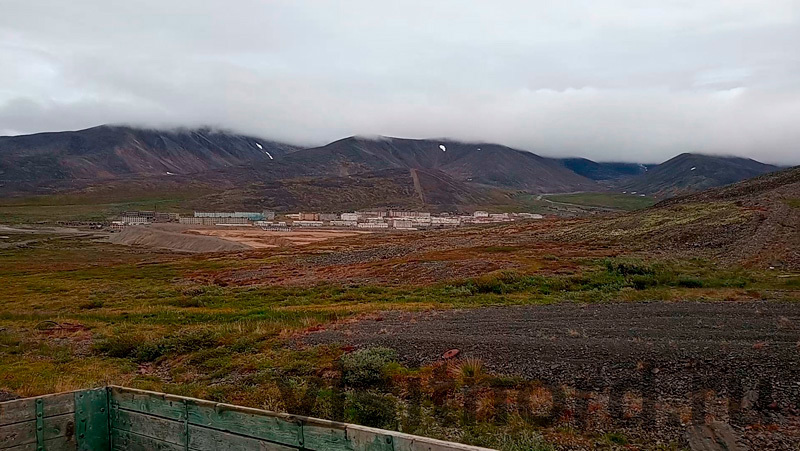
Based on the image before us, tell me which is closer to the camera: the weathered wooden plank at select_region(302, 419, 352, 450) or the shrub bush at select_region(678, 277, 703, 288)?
the weathered wooden plank at select_region(302, 419, 352, 450)

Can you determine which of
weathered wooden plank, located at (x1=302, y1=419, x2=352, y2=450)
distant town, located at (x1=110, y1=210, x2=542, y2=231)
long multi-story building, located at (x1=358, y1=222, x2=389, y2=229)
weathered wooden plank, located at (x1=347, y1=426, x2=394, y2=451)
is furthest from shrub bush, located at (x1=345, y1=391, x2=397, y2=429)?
long multi-story building, located at (x1=358, y1=222, x2=389, y2=229)

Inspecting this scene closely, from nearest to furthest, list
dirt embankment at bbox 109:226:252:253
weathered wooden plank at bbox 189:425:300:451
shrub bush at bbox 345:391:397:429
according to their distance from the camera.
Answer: weathered wooden plank at bbox 189:425:300:451 < shrub bush at bbox 345:391:397:429 < dirt embankment at bbox 109:226:252:253

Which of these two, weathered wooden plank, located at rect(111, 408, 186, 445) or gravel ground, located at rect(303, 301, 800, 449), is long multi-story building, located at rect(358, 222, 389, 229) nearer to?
gravel ground, located at rect(303, 301, 800, 449)

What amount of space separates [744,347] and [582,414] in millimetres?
6442

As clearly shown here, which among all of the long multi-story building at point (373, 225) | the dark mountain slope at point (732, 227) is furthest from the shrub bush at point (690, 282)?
the long multi-story building at point (373, 225)

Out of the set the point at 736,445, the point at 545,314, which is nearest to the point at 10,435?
the point at 736,445

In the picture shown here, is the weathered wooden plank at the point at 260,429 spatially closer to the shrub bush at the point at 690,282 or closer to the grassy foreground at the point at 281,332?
the grassy foreground at the point at 281,332

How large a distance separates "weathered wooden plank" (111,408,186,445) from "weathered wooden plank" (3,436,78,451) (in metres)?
0.50

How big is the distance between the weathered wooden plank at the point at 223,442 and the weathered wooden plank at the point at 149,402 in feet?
1.12

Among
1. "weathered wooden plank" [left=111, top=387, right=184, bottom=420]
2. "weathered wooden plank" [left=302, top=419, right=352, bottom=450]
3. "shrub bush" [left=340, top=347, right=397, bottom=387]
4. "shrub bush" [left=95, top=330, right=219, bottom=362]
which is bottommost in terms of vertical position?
"shrub bush" [left=95, top=330, right=219, bottom=362]

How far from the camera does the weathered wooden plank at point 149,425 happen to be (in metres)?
6.99

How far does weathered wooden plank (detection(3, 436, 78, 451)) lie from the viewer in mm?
7011

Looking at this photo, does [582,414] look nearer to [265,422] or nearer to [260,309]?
[265,422]

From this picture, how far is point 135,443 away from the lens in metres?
7.36
